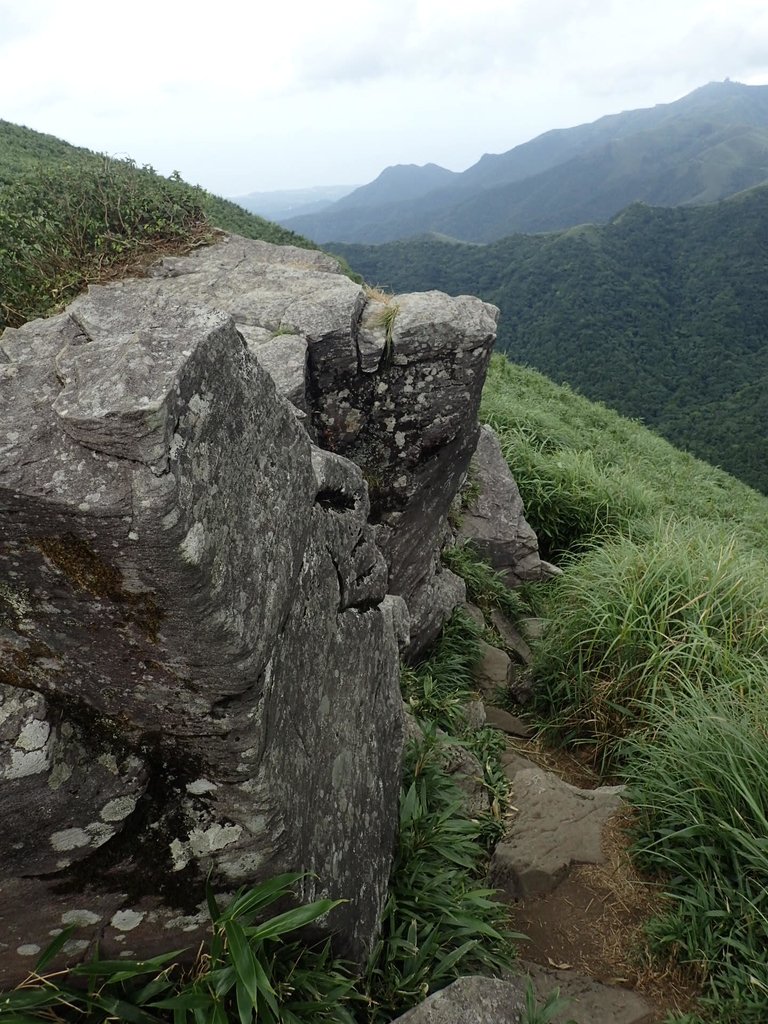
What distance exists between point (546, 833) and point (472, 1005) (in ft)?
5.55

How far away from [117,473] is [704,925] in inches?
156

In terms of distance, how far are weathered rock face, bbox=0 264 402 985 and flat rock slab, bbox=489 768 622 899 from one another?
72.8 inches

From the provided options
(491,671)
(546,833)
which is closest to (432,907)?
(546,833)

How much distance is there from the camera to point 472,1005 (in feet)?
10.1

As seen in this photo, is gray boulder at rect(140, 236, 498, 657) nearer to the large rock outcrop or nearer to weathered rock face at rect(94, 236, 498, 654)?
weathered rock face at rect(94, 236, 498, 654)

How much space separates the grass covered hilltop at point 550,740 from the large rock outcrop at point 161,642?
0.66 feet

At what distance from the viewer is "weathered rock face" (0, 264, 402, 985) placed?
207cm

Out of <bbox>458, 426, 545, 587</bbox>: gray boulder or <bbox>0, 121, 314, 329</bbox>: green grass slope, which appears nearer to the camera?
<bbox>0, 121, 314, 329</bbox>: green grass slope

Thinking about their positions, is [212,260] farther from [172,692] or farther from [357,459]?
[172,692]

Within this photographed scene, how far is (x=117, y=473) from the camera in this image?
205 centimetres

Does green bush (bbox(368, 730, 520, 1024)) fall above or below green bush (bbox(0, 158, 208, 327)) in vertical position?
below

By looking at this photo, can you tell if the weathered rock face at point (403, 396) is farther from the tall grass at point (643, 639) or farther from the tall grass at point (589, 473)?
the tall grass at point (589, 473)

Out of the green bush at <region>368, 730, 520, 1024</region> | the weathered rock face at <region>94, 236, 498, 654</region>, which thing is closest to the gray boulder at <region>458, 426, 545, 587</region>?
the weathered rock face at <region>94, 236, 498, 654</region>

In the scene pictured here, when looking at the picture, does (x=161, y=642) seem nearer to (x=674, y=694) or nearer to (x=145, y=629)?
(x=145, y=629)
